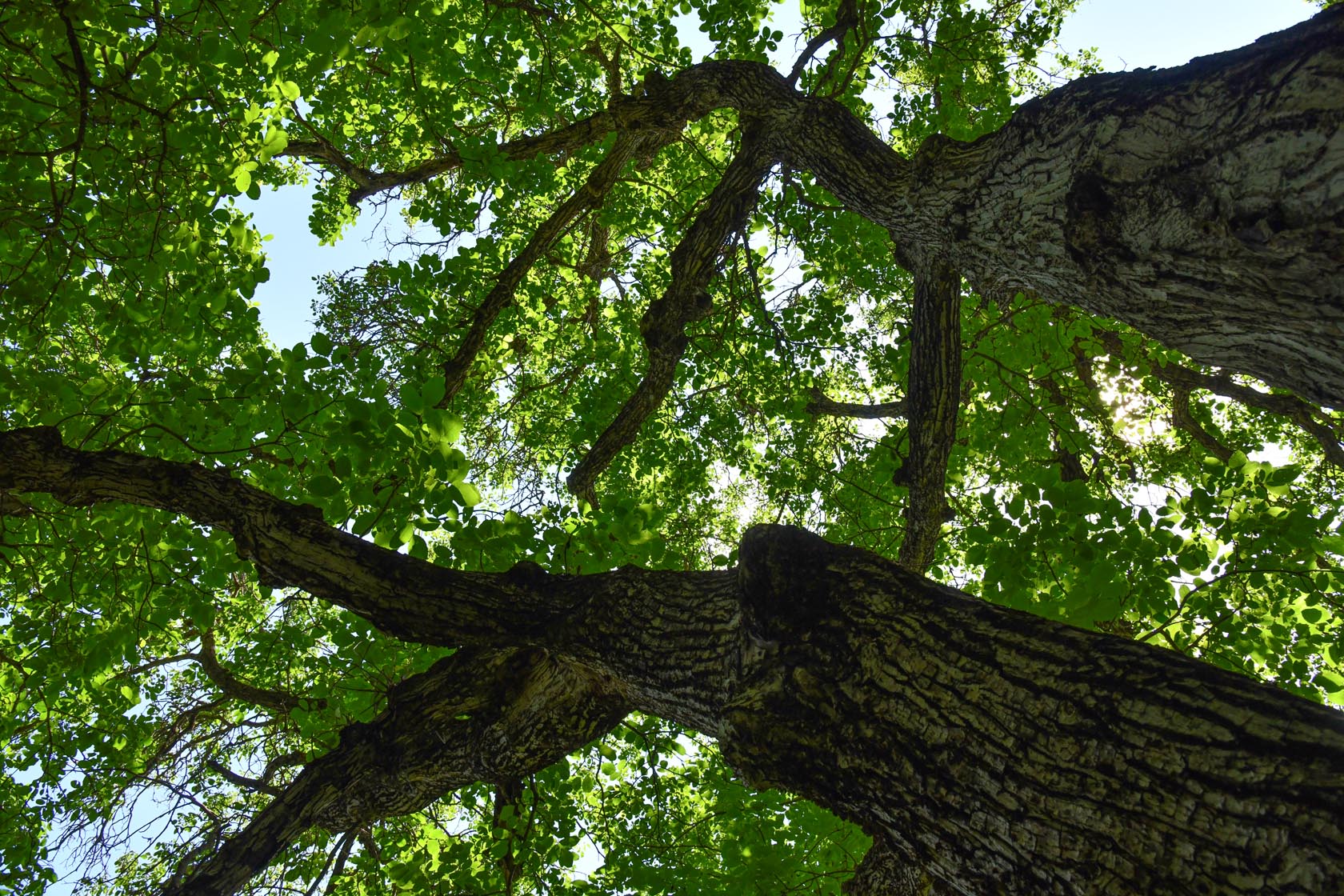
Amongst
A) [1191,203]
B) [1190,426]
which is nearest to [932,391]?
[1191,203]

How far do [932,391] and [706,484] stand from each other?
4802 millimetres

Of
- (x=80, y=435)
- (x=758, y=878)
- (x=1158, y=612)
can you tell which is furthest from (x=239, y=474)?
(x=1158, y=612)

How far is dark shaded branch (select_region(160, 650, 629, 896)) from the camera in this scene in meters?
3.46

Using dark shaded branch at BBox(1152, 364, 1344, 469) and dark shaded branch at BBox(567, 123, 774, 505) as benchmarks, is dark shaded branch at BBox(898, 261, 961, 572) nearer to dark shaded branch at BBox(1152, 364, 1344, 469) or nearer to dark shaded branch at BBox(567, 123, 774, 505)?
dark shaded branch at BBox(567, 123, 774, 505)

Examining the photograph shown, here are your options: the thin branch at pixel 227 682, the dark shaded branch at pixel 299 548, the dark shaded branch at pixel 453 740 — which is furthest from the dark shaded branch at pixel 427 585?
the thin branch at pixel 227 682

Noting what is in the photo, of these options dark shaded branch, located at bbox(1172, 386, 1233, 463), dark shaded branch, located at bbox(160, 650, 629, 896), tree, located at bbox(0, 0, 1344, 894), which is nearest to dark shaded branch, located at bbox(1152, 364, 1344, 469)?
tree, located at bbox(0, 0, 1344, 894)

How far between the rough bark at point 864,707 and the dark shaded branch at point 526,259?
3328mm

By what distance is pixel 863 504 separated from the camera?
25.1ft

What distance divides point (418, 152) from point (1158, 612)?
10.2 metres

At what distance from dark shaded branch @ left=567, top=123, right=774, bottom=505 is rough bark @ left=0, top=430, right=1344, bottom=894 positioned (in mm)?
3432

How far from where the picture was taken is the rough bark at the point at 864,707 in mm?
1459

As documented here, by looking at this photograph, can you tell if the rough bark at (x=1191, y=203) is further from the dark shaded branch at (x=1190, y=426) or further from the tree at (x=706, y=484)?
the dark shaded branch at (x=1190, y=426)

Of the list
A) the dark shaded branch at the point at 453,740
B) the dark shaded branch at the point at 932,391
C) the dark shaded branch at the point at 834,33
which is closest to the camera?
the dark shaded branch at the point at 453,740

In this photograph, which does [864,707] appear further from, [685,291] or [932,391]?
[685,291]
